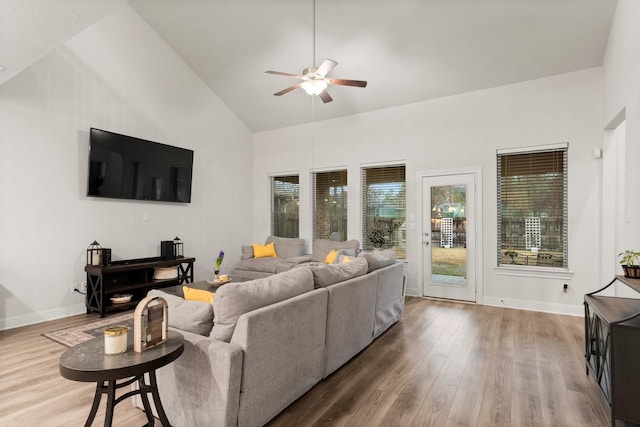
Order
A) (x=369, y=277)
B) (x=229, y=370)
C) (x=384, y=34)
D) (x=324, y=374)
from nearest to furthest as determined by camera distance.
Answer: (x=229, y=370)
(x=324, y=374)
(x=369, y=277)
(x=384, y=34)

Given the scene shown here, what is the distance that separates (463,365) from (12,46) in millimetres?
4602

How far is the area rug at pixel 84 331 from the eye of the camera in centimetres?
364

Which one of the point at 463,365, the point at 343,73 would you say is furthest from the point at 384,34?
the point at 463,365

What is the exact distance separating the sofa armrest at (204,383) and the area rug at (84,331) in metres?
2.06

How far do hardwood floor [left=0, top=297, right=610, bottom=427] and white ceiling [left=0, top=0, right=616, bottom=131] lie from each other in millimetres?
2703

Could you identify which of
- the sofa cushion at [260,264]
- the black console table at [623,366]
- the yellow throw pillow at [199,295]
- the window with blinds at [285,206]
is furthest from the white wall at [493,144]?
the yellow throw pillow at [199,295]

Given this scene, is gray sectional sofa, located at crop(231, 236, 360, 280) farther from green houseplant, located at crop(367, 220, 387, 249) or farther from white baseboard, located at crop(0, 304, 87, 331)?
white baseboard, located at crop(0, 304, 87, 331)

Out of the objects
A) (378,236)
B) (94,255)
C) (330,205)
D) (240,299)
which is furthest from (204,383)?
(330,205)

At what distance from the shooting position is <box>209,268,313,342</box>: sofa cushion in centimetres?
200

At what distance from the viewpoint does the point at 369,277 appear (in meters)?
3.43

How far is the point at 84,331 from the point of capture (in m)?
3.90

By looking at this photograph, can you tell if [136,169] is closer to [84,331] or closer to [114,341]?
[84,331]

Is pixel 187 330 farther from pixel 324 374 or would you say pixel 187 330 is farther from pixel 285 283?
pixel 324 374

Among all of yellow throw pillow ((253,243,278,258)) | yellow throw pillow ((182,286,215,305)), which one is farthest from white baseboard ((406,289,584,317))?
yellow throw pillow ((182,286,215,305))
